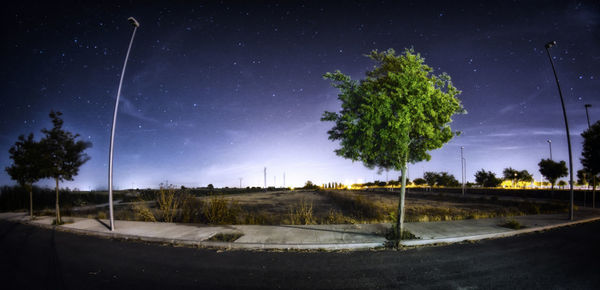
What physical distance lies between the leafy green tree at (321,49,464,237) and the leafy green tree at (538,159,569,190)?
127ft

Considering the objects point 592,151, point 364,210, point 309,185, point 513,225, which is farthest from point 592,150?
point 309,185

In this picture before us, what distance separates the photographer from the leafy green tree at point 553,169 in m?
30.5

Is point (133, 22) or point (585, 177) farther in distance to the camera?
point (585, 177)

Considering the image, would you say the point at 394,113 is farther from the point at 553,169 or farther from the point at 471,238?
the point at 553,169

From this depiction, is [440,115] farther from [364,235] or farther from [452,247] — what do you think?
[364,235]

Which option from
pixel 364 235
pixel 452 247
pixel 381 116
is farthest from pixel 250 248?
pixel 452 247

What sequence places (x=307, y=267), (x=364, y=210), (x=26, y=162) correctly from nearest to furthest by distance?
(x=307, y=267), (x=26, y=162), (x=364, y=210)

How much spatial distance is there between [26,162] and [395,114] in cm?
2232

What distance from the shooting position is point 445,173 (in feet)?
246

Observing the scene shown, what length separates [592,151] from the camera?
1656 cm

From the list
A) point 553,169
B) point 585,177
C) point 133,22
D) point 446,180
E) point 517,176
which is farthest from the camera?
point 446,180

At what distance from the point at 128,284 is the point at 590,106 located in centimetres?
3435

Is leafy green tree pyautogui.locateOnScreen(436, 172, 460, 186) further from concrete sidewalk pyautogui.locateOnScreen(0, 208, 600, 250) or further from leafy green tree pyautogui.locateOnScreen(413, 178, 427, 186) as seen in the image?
concrete sidewalk pyautogui.locateOnScreen(0, 208, 600, 250)

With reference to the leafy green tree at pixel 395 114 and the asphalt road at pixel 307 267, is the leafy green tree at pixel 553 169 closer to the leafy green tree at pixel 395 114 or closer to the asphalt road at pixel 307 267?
the asphalt road at pixel 307 267
